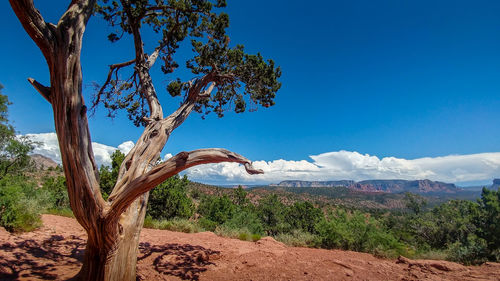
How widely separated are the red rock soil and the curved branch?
2.31 metres

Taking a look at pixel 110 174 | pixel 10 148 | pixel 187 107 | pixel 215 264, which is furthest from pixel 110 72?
pixel 10 148

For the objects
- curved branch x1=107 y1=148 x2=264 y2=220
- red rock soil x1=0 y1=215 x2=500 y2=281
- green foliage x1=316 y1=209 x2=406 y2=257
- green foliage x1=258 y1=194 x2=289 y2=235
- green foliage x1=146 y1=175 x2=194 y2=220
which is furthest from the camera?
green foliage x1=258 y1=194 x2=289 y2=235

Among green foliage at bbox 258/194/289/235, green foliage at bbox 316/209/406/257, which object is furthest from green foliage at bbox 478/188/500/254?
green foliage at bbox 258/194/289/235

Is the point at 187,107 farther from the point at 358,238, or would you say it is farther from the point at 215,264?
the point at 358,238

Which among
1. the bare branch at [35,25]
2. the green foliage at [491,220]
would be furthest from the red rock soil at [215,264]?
the green foliage at [491,220]

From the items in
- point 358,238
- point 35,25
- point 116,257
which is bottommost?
point 358,238

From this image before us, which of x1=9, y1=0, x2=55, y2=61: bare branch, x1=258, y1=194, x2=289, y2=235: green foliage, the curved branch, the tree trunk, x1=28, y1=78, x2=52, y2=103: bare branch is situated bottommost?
x1=258, y1=194, x2=289, y2=235: green foliage

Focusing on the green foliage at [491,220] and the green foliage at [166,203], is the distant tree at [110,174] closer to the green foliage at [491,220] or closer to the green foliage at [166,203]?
the green foliage at [166,203]

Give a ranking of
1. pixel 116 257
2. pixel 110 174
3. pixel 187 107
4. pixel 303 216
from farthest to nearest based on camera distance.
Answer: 1. pixel 303 216
2. pixel 110 174
3. pixel 187 107
4. pixel 116 257

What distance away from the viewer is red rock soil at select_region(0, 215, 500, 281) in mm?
4418

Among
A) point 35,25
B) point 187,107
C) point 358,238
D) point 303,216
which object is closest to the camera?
point 35,25

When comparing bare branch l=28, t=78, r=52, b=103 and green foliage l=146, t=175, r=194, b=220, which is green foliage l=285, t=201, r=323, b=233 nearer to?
green foliage l=146, t=175, r=194, b=220

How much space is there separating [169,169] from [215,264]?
11.7 feet

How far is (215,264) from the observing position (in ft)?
17.0
